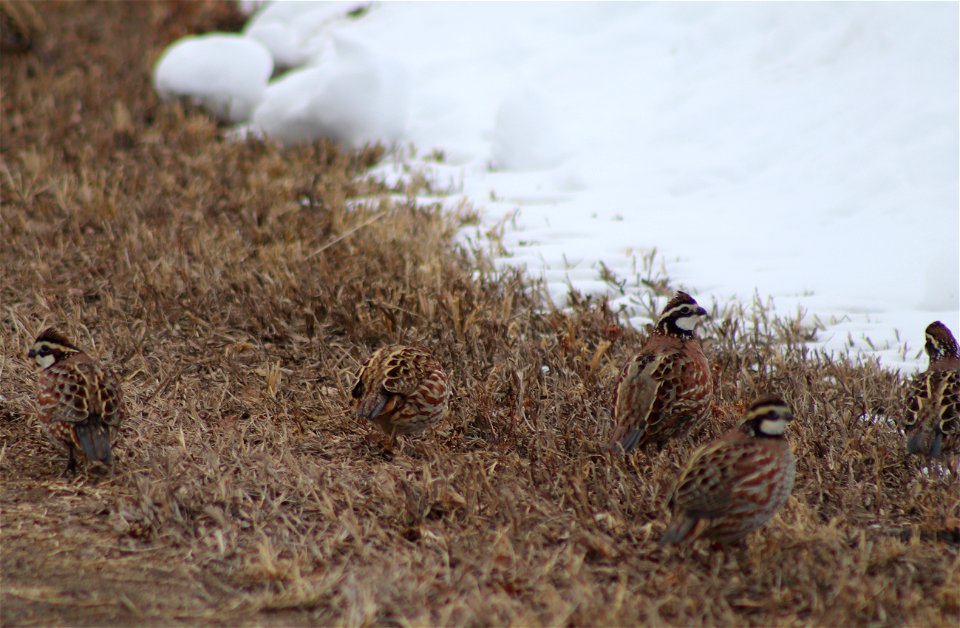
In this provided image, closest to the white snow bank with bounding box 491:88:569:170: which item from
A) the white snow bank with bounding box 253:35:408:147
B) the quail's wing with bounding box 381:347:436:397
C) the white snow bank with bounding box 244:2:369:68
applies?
the white snow bank with bounding box 253:35:408:147

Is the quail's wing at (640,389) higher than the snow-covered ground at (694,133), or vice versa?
the snow-covered ground at (694,133)

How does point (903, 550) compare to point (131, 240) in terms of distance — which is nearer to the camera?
point (903, 550)

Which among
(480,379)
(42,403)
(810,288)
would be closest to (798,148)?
(810,288)

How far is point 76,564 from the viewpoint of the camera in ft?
13.3

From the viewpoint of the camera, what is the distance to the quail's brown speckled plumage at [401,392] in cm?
512

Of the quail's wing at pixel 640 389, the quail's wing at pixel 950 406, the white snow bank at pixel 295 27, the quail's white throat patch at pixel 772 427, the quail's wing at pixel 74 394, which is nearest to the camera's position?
the quail's white throat patch at pixel 772 427

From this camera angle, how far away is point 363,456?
5281 millimetres

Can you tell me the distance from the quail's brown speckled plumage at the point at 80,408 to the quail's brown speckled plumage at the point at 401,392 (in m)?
1.19

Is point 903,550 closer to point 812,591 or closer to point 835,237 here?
point 812,591

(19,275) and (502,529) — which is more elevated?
(19,275)

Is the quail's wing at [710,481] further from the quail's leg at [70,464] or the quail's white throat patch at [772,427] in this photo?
the quail's leg at [70,464]

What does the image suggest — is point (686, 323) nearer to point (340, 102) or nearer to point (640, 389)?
point (640, 389)

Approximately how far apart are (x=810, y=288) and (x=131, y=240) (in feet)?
16.4

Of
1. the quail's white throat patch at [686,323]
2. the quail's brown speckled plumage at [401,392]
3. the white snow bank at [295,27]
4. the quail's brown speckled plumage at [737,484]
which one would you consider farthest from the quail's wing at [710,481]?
the white snow bank at [295,27]
